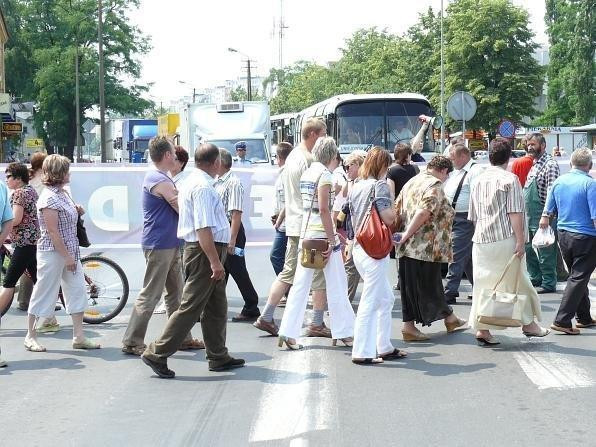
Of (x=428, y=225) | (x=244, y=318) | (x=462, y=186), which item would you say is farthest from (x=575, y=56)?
(x=428, y=225)

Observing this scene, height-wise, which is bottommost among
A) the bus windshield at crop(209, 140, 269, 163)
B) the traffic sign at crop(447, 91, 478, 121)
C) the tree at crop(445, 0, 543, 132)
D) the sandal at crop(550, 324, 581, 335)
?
the sandal at crop(550, 324, 581, 335)

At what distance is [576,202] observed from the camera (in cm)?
970

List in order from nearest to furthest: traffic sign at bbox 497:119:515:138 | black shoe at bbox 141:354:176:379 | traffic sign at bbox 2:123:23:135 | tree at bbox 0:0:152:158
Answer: black shoe at bbox 141:354:176:379 < traffic sign at bbox 497:119:515:138 < traffic sign at bbox 2:123:23:135 < tree at bbox 0:0:152:158

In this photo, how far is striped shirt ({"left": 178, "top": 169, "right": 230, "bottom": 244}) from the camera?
7.91 m

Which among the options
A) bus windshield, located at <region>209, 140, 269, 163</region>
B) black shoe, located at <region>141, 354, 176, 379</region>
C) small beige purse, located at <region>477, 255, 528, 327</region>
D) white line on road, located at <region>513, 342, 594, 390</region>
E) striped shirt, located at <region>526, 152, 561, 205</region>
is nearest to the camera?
white line on road, located at <region>513, 342, 594, 390</region>

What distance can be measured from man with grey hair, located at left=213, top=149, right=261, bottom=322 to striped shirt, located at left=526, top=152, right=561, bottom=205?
3.96 meters

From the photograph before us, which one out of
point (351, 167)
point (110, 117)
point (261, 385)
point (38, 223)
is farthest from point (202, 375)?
point (110, 117)

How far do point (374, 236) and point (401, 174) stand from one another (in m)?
4.85

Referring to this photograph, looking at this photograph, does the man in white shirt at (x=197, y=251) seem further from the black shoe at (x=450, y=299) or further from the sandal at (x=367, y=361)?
the black shoe at (x=450, y=299)

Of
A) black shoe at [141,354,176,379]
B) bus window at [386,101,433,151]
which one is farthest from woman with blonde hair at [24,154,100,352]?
bus window at [386,101,433,151]

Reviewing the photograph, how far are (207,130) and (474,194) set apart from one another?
2001 centimetres

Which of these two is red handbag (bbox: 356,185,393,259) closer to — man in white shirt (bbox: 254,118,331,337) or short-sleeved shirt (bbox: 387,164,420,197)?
man in white shirt (bbox: 254,118,331,337)

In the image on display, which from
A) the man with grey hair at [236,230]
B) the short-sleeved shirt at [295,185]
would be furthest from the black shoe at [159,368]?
the man with grey hair at [236,230]

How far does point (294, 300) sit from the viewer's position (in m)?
8.93
